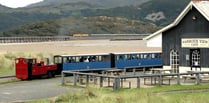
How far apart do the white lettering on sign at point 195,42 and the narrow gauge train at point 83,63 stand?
9.00 meters

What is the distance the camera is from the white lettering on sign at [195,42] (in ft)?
110

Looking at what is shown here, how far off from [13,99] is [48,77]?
14.4m

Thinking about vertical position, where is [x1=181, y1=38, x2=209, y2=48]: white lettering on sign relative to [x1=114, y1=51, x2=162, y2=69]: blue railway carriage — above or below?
above

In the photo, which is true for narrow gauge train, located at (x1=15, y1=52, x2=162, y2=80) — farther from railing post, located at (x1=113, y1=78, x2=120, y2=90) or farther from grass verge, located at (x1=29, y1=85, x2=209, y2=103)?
grass verge, located at (x1=29, y1=85, x2=209, y2=103)

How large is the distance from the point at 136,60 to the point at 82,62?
6682 mm

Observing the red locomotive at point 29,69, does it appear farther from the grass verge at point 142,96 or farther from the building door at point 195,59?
the grass verge at point 142,96

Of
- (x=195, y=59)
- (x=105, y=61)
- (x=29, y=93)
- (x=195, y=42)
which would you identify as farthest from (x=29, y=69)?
(x=195, y=42)

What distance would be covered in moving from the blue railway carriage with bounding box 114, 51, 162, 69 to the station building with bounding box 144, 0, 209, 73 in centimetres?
764

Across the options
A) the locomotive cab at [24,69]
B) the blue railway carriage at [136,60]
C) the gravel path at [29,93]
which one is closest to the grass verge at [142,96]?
the gravel path at [29,93]

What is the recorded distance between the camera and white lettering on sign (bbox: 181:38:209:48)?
33.6 m

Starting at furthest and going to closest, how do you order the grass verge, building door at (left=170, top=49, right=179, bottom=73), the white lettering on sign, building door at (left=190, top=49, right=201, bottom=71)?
building door at (left=170, top=49, right=179, bottom=73) < building door at (left=190, top=49, right=201, bottom=71) < the white lettering on sign < the grass verge

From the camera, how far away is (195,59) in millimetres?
34406

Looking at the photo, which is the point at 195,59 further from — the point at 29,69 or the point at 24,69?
the point at 24,69

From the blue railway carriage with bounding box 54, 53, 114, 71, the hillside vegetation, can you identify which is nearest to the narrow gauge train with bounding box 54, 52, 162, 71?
the blue railway carriage with bounding box 54, 53, 114, 71
